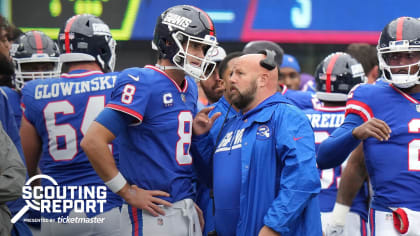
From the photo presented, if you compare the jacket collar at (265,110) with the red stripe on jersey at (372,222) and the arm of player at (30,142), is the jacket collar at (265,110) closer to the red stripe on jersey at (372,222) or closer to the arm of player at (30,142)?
the red stripe on jersey at (372,222)

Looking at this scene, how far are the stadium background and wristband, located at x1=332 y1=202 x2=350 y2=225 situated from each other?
14.0 feet

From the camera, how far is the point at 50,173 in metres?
4.25

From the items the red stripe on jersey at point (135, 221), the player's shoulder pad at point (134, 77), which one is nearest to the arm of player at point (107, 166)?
the red stripe on jersey at point (135, 221)

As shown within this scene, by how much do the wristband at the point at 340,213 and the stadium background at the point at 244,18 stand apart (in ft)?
14.0

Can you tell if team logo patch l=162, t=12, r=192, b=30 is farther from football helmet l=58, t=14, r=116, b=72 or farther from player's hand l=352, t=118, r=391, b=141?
player's hand l=352, t=118, r=391, b=141

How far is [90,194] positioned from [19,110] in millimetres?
1065

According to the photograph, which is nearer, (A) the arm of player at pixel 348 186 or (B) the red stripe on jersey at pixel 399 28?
(B) the red stripe on jersey at pixel 399 28

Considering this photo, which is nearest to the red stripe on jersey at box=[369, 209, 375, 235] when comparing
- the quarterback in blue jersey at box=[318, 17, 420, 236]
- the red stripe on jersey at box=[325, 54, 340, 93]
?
the quarterback in blue jersey at box=[318, 17, 420, 236]

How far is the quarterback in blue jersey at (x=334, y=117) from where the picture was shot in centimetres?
491

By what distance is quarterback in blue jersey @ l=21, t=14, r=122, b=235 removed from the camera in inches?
160

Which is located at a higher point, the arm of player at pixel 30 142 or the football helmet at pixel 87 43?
the football helmet at pixel 87 43

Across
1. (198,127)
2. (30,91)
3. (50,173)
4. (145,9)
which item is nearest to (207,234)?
(198,127)

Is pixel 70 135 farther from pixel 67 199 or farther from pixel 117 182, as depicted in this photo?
pixel 117 182

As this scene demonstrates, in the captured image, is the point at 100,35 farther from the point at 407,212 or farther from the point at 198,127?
the point at 407,212
